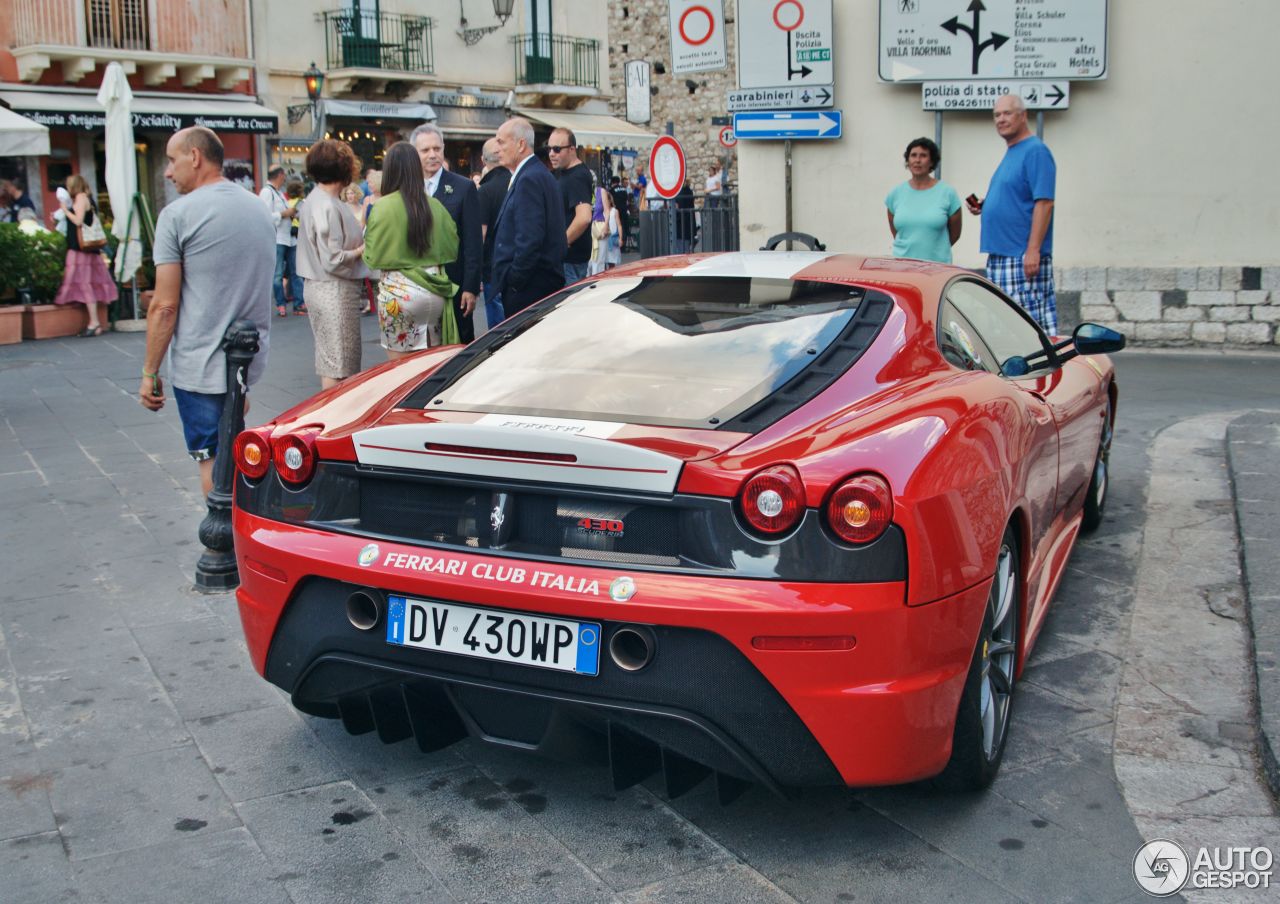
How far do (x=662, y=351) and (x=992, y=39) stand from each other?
33.3 ft

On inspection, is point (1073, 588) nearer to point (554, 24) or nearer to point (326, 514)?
point (326, 514)

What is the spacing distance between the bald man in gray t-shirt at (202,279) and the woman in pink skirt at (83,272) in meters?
9.77

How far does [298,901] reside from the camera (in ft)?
9.56

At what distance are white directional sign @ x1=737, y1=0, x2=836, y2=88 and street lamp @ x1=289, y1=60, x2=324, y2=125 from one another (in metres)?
16.7

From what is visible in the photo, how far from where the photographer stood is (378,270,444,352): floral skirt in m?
7.15

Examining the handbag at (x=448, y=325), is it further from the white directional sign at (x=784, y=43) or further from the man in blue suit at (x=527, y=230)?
the white directional sign at (x=784, y=43)

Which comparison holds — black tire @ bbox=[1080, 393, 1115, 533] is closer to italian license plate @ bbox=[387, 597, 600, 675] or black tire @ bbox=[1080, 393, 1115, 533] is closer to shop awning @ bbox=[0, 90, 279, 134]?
italian license plate @ bbox=[387, 597, 600, 675]

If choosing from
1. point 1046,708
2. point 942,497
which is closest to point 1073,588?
point 1046,708

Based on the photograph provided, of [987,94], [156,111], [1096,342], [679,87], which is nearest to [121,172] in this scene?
[987,94]

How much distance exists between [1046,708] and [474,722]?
182 centimetres

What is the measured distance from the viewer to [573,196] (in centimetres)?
953

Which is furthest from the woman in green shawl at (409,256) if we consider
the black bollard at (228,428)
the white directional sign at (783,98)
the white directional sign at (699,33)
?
the white directional sign at (783,98)

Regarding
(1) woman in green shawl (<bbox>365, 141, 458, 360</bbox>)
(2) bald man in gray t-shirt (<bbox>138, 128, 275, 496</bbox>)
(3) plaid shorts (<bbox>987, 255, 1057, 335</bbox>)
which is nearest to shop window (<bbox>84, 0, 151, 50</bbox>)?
(1) woman in green shawl (<bbox>365, 141, 458, 360</bbox>)

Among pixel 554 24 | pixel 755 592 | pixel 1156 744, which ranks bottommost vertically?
pixel 1156 744
